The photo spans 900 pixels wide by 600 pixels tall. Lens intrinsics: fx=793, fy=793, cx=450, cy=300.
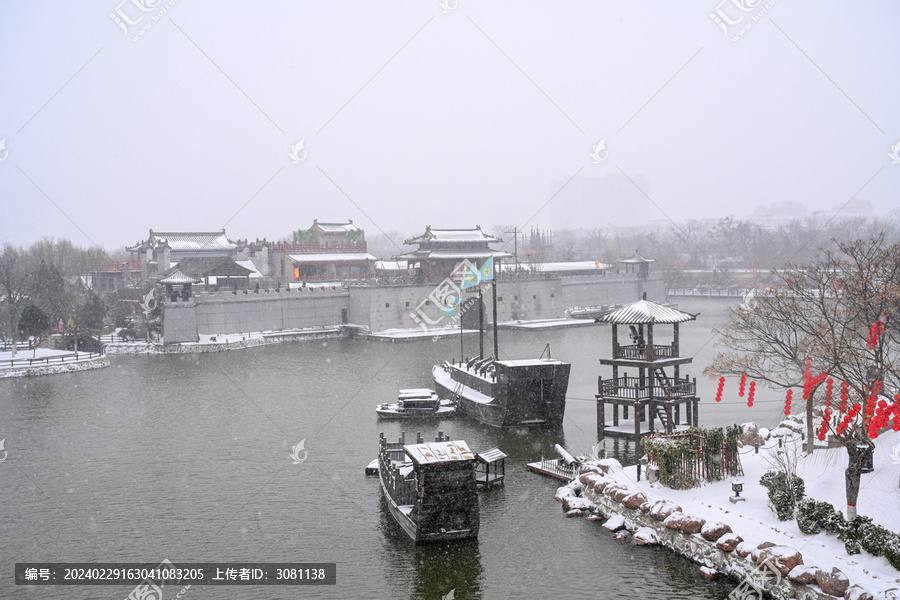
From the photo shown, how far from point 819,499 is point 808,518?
126 cm

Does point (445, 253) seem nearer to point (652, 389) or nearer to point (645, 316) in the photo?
point (645, 316)

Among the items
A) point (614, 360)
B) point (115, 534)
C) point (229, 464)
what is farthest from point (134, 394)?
point (614, 360)

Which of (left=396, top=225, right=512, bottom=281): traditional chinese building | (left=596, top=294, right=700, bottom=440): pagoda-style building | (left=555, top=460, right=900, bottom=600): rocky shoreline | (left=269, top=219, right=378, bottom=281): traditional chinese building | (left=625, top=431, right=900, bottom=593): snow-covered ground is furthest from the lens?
(left=269, top=219, right=378, bottom=281): traditional chinese building

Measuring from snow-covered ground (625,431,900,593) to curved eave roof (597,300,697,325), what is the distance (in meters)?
5.18

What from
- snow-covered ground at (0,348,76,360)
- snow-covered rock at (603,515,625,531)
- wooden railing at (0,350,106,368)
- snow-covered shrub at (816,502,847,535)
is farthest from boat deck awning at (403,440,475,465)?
snow-covered ground at (0,348,76,360)

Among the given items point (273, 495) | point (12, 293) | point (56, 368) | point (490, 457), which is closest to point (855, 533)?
point (490, 457)

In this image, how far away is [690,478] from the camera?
14305 millimetres

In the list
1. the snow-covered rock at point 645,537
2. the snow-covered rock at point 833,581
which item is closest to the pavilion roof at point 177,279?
the snow-covered rock at point 645,537

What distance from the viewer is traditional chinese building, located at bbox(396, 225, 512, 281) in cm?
5403

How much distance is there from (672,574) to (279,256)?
51873 millimetres

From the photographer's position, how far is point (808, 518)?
1147 centimetres

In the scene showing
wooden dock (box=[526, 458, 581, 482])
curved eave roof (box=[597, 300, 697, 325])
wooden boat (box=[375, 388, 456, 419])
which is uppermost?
curved eave roof (box=[597, 300, 697, 325])

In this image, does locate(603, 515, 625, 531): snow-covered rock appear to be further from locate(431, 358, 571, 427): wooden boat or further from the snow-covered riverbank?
locate(431, 358, 571, 427): wooden boat

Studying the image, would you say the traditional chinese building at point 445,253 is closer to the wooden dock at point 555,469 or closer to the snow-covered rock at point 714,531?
the wooden dock at point 555,469
